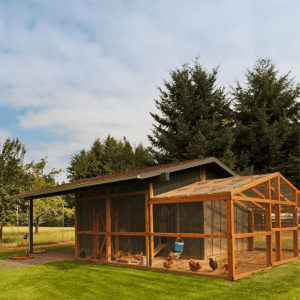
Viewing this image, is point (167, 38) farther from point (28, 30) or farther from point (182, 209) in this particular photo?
point (182, 209)

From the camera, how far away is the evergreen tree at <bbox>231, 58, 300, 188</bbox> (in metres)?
24.9

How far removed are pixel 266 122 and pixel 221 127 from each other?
3.67 meters

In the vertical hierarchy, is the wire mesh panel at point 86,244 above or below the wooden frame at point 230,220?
below

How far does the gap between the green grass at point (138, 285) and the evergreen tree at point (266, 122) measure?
50.4 ft

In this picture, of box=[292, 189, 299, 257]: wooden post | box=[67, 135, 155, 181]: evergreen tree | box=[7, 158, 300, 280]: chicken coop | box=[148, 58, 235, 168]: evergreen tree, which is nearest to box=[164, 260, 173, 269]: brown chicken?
box=[7, 158, 300, 280]: chicken coop

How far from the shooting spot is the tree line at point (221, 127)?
24.7 metres

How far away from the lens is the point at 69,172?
172 ft

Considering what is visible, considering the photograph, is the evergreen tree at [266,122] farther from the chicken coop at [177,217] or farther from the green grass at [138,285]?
the green grass at [138,285]

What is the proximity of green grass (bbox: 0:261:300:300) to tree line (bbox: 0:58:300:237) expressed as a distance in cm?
1474

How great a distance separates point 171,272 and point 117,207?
15.0 ft

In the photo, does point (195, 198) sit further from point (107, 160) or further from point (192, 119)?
point (107, 160)

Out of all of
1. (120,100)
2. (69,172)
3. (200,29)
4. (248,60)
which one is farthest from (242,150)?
(69,172)

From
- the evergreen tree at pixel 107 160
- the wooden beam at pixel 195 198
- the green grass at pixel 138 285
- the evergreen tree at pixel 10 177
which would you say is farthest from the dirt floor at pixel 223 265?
the evergreen tree at pixel 107 160

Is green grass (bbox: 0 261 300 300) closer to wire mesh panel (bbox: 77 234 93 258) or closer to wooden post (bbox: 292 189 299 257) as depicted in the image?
wooden post (bbox: 292 189 299 257)
